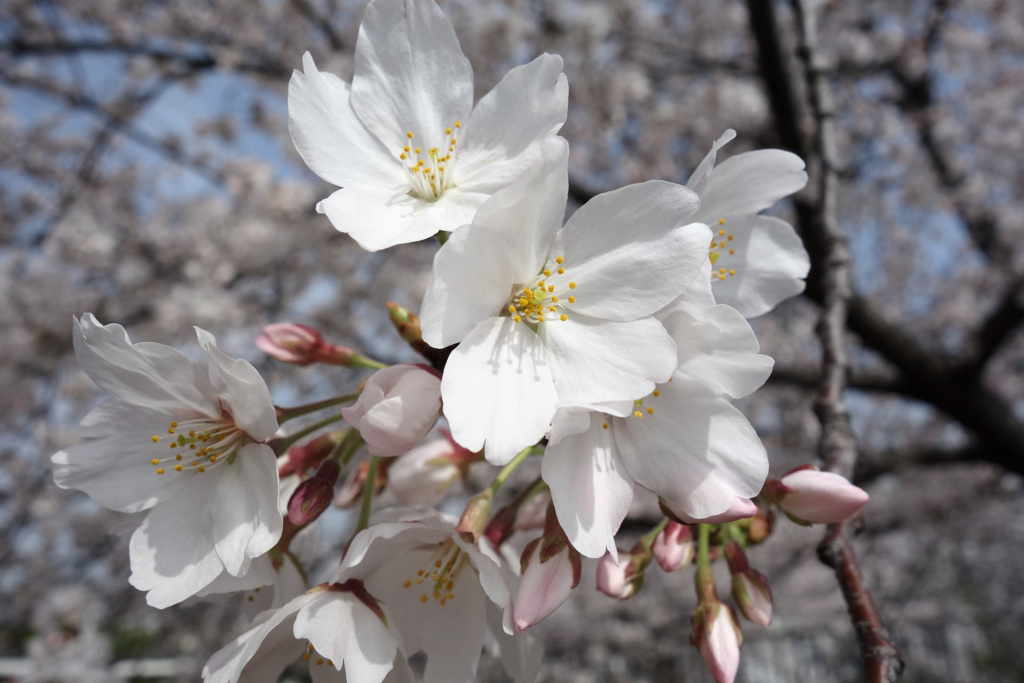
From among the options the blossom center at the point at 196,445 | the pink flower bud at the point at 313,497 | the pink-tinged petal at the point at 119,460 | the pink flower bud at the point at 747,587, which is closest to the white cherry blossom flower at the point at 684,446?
the pink flower bud at the point at 747,587

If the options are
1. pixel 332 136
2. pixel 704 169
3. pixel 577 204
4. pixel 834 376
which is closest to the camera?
pixel 704 169

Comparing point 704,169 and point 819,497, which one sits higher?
point 704,169

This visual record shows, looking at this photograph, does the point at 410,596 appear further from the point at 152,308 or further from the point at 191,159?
the point at 191,159

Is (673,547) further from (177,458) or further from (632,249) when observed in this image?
(177,458)

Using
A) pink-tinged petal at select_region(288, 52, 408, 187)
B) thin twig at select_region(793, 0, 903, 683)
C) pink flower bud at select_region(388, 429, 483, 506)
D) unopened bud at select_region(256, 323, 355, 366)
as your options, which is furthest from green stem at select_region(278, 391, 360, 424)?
thin twig at select_region(793, 0, 903, 683)

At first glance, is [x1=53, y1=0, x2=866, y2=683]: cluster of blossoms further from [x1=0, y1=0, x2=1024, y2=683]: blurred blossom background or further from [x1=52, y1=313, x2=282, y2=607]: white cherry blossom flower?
[x1=0, y1=0, x2=1024, y2=683]: blurred blossom background

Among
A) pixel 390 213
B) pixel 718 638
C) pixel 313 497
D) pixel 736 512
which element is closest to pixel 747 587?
pixel 718 638

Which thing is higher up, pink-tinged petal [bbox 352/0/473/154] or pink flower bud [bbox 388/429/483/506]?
pink-tinged petal [bbox 352/0/473/154]
